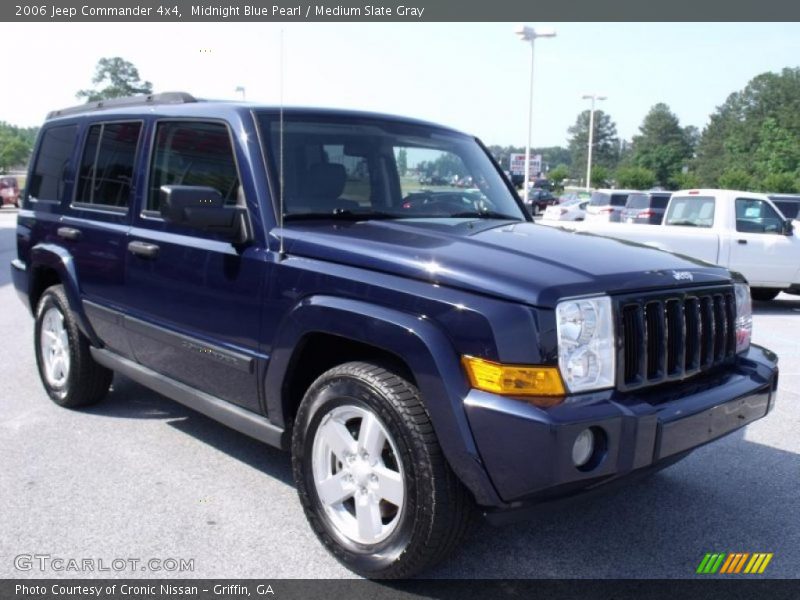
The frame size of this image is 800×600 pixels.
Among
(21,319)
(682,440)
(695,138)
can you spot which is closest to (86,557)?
(682,440)

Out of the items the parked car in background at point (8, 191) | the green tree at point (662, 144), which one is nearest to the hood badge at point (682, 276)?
the parked car in background at point (8, 191)

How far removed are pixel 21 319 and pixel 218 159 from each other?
629cm

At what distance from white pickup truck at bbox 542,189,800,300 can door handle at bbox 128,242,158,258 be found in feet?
25.3

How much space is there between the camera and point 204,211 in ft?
11.2

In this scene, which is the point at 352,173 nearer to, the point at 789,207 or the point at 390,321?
the point at 390,321

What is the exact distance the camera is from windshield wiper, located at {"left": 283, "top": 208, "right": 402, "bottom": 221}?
357 centimetres

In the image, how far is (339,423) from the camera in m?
3.14

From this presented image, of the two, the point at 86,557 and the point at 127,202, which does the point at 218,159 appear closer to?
the point at 127,202

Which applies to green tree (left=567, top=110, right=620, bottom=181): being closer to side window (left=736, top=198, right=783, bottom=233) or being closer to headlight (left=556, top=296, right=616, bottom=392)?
side window (left=736, top=198, right=783, bottom=233)

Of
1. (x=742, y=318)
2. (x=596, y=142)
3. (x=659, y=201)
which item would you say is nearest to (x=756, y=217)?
(x=659, y=201)

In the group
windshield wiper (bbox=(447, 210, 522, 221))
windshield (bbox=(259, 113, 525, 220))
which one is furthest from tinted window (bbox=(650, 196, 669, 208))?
windshield wiper (bbox=(447, 210, 522, 221))

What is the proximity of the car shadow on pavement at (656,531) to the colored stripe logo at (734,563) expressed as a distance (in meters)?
0.04

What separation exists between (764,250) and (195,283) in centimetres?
943

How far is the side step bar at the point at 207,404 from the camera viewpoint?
138 inches
